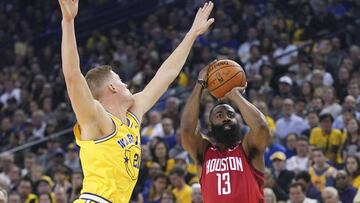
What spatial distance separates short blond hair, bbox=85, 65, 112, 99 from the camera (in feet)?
16.7

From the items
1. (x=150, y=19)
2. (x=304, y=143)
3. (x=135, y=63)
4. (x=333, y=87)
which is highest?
(x=150, y=19)

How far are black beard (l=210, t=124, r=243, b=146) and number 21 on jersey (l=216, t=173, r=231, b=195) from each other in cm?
27

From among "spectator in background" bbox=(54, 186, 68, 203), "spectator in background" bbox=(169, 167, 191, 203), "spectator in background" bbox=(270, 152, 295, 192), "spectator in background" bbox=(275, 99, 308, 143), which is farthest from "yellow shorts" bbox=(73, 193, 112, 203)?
"spectator in background" bbox=(275, 99, 308, 143)

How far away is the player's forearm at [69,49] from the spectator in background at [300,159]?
6.23 meters

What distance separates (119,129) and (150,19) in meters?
13.4

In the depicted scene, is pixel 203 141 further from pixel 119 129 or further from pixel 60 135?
pixel 60 135

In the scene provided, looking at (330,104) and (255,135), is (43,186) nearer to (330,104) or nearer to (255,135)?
(330,104)

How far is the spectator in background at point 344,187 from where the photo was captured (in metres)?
9.48

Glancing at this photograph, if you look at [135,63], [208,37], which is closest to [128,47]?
[135,63]

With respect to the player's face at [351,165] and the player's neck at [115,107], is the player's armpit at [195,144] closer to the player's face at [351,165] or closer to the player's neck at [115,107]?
the player's neck at [115,107]

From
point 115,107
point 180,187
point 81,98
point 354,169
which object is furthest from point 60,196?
point 81,98

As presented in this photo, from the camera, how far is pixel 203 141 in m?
6.21

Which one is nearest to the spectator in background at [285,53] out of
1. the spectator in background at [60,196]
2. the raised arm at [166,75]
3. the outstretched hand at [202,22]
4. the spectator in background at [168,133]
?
the spectator in background at [168,133]

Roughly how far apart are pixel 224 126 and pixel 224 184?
43 centimetres
